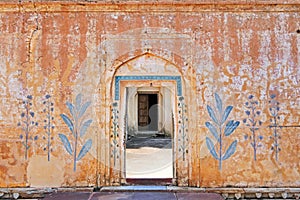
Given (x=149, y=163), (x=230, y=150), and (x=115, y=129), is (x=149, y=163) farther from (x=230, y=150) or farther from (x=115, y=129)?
(x=230, y=150)

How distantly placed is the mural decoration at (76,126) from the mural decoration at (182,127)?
1309mm

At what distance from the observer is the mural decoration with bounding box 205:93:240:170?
13.8 ft

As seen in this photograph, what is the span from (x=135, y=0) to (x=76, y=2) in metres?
0.87

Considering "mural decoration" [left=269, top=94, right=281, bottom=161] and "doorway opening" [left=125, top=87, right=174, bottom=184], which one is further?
"doorway opening" [left=125, top=87, right=174, bottom=184]

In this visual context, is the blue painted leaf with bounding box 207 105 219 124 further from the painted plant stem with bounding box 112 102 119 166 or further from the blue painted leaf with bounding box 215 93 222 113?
the painted plant stem with bounding box 112 102 119 166

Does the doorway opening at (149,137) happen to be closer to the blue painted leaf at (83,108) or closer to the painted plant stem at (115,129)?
the painted plant stem at (115,129)

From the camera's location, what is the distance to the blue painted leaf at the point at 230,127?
4.23 meters

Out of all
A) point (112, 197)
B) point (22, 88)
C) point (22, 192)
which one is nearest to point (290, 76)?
point (112, 197)

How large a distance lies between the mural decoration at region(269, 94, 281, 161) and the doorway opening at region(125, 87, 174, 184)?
1.45m

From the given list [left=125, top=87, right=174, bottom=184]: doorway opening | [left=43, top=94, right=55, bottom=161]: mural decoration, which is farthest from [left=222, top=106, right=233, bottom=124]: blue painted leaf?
[left=43, top=94, right=55, bottom=161]: mural decoration

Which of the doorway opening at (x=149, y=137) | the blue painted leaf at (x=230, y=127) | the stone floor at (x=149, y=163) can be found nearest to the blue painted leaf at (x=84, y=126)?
Result: the doorway opening at (x=149, y=137)

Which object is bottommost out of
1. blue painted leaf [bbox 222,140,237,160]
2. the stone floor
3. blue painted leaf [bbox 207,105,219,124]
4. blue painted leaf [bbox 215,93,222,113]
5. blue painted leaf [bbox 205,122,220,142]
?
the stone floor

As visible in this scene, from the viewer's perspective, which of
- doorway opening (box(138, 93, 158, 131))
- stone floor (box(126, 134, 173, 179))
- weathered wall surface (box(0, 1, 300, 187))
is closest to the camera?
weathered wall surface (box(0, 1, 300, 187))

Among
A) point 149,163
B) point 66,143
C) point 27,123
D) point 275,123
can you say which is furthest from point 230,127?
point 27,123
